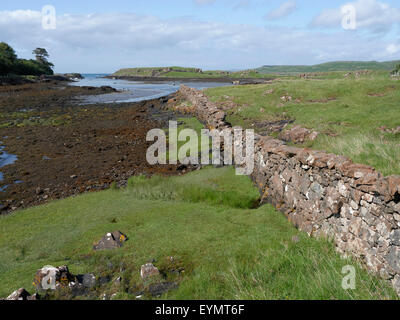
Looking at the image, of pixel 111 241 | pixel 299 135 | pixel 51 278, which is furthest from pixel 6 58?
pixel 51 278

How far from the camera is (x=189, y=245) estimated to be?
7.25 m

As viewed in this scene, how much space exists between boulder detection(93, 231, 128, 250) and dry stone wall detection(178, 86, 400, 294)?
4924 mm

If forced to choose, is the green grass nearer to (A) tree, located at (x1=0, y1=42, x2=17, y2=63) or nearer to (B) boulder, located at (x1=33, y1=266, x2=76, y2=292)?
(B) boulder, located at (x1=33, y1=266, x2=76, y2=292)

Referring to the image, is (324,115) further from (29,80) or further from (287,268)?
(29,80)

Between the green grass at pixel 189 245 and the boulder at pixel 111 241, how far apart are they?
0.21 metres

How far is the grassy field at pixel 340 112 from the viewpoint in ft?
26.3

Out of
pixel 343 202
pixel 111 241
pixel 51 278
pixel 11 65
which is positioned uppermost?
pixel 11 65

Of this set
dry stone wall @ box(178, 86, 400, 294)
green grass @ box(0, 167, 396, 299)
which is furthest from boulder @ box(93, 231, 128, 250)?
dry stone wall @ box(178, 86, 400, 294)

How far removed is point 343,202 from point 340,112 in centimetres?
1472

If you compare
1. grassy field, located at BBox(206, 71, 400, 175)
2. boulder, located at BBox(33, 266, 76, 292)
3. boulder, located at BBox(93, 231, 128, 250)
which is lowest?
boulder, located at BBox(93, 231, 128, 250)

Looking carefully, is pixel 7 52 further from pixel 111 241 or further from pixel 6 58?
pixel 111 241

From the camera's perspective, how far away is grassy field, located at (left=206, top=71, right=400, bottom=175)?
8.02 m

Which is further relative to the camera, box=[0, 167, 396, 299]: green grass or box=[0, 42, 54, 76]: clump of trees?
box=[0, 42, 54, 76]: clump of trees

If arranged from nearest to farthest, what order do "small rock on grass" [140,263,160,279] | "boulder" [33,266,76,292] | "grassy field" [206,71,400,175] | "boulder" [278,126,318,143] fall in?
"boulder" [33,266,76,292] → "small rock on grass" [140,263,160,279] → "grassy field" [206,71,400,175] → "boulder" [278,126,318,143]
